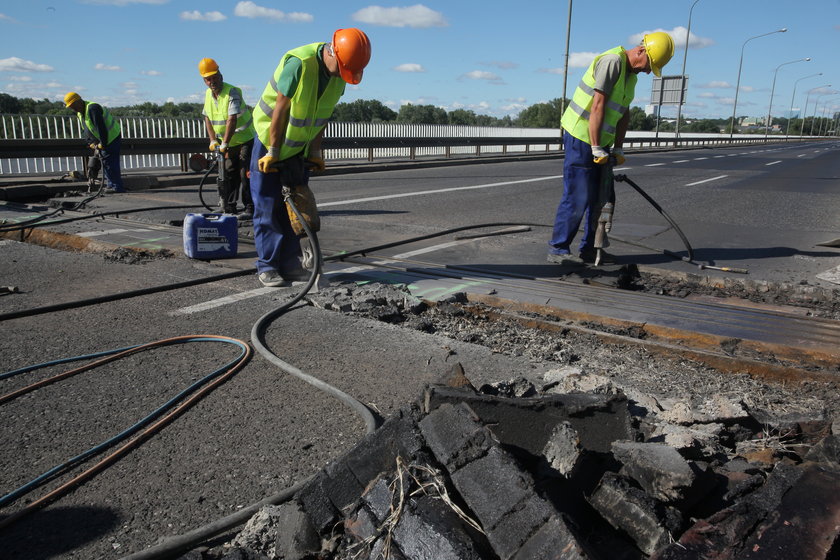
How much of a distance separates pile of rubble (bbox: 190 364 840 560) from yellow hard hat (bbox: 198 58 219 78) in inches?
Answer: 272

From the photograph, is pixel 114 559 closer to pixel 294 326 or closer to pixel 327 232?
pixel 294 326

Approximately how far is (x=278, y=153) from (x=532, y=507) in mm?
3663

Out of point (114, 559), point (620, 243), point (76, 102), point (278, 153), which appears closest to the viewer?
point (114, 559)

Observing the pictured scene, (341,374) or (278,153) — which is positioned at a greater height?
(278,153)

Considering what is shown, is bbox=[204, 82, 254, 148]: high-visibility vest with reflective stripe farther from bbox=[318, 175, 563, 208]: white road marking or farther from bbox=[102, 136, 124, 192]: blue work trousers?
bbox=[102, 136, 124, 192]: blue work trousers

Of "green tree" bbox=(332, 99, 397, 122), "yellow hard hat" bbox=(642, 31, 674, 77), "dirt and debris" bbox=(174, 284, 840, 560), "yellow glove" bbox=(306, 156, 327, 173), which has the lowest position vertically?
"dirt and debris" bbox=(174, 284, 840, 560)

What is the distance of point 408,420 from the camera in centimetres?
224

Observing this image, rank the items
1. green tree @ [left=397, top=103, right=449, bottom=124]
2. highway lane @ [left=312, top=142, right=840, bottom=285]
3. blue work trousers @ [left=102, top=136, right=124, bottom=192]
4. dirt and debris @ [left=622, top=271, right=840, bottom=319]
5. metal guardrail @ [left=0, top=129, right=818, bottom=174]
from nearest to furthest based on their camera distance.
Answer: dirt and debris @ [left=622, top=271, right=840, bottom=319], highway lane @ [left=312, top=142, right=840, bottom=285], metal guardrail @ [left=0, top=129, right=818, bottom=174], blue work trousers @ [left=102, top=136, right=124, bottom=192], green tree @ [left=397, top=103, right=449, bottom=124]

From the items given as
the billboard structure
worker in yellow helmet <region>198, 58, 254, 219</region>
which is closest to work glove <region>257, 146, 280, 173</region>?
worker in yellow helmet <region>198, 58, 254, 219</region>

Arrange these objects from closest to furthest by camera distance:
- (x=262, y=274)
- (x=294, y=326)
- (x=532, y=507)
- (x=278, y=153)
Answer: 1. (x=532, y=507)
2. (x=294, y=326)
3. (x=278, y=153)
4. (x=262, y=274)

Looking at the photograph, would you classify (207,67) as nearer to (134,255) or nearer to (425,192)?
(134,255)

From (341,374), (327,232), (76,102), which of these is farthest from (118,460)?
(76,102)

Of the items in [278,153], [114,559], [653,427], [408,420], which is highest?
[278,153]

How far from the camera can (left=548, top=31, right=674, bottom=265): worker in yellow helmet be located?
543 centimetres
